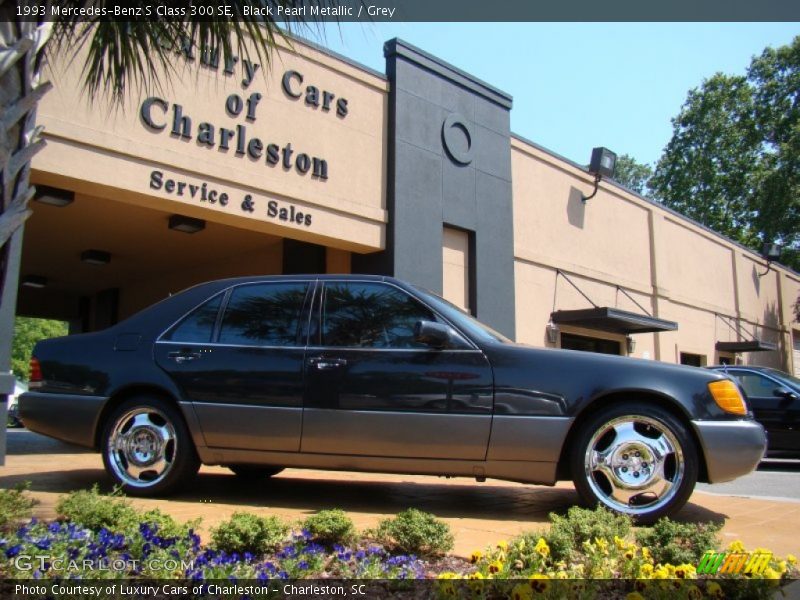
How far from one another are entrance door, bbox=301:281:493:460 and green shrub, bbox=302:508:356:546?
128 centimetres

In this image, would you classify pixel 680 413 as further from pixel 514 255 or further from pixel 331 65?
pixel 514 255

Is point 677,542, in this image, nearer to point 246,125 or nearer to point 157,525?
point 157,525

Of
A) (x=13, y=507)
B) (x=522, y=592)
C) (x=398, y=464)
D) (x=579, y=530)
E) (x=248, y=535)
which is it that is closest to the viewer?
(x=522, y=592)

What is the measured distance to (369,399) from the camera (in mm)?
4848

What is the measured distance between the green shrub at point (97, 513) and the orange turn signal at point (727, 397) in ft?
11.5

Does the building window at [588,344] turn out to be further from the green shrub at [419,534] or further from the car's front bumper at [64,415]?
the green shrub at [419,534]

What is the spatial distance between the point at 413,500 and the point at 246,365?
1.57m

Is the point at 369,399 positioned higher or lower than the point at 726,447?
higher

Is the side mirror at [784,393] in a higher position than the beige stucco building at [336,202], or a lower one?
lower

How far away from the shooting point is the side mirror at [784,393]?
1030cm

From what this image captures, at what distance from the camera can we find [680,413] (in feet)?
15.2

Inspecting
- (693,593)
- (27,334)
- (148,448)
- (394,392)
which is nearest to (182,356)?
(148,448)

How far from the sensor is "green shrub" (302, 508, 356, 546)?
3.43 m

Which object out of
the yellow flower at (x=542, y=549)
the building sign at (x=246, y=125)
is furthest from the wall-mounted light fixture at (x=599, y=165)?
the yellow flower at (x=542, y=549)
